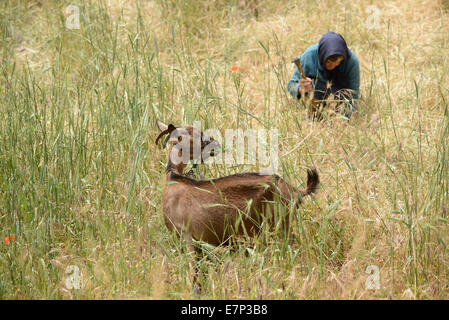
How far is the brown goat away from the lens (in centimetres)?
240

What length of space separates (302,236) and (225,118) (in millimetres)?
1115

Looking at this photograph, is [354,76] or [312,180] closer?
[312,180]

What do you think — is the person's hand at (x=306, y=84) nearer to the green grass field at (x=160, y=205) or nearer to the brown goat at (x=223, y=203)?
the green grass field at (x=160, y=205)

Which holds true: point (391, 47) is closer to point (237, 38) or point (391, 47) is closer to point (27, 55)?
point (237, 38)

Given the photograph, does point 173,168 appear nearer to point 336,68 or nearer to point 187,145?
point 187,145

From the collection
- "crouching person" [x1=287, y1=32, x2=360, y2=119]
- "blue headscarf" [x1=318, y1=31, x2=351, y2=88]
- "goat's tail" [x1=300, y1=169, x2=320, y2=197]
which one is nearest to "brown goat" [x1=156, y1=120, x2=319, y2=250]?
"goat's tail" [x1=300, y1=169, x2=320, y2=197]

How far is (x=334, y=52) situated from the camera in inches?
167

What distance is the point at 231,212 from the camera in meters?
2.43

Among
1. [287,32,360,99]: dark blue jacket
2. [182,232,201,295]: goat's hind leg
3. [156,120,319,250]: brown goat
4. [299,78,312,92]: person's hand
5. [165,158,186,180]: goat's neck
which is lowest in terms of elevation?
[182,232,201,295]: goat's hind leg

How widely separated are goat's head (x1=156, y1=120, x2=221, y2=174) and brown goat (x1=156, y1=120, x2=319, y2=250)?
0.36ft

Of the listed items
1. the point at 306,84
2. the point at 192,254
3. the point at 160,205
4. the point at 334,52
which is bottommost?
the point at 192,254

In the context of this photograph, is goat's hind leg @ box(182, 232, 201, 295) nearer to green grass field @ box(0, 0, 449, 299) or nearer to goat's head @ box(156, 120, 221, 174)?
green grass field @ box(0, 0, 449, 299)

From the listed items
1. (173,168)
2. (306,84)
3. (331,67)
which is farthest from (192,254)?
(331,67)

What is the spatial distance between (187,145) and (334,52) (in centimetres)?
212
